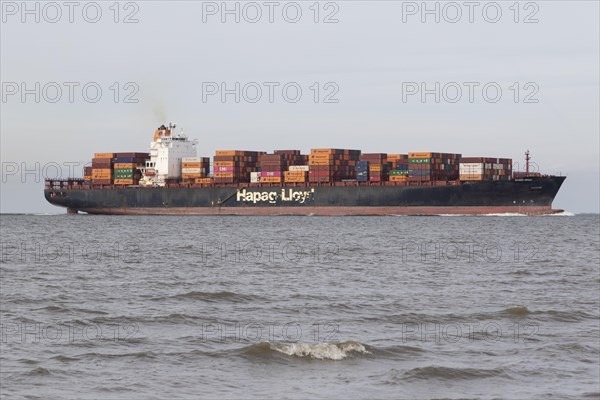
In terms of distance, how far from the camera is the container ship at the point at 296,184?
8300 cm

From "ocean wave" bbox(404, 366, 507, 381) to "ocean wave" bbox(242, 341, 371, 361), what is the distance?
1.62m

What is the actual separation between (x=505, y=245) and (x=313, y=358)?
33.4 meters

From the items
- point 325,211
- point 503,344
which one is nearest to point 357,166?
point 325,211

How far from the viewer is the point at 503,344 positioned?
16.4 metres

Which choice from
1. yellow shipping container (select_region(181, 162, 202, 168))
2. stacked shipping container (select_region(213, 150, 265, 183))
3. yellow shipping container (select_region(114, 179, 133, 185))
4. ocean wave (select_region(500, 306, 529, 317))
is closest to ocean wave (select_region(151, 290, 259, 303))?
ocean wave (select_region(500, 306, 529, 317))

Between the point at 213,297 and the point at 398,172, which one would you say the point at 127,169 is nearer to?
the point at 398,172

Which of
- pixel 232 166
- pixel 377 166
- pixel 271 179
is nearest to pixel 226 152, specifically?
pixel 232 166

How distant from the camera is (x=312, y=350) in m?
15.4

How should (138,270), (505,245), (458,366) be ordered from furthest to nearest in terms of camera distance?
1. (505,245)
2. (138,270)
3. (458,366)

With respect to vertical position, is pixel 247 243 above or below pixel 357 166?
below

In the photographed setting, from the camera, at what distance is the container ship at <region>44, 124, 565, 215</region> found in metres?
83.0

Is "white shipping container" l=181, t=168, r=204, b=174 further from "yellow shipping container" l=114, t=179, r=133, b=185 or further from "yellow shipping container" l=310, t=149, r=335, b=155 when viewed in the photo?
"yellow shipping container" l=310, t=149, r=335, b=155

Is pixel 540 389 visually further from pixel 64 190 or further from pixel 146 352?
pixel 64 190

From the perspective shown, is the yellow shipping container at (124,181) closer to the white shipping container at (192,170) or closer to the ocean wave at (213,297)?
the white shipping container at (192,170)
